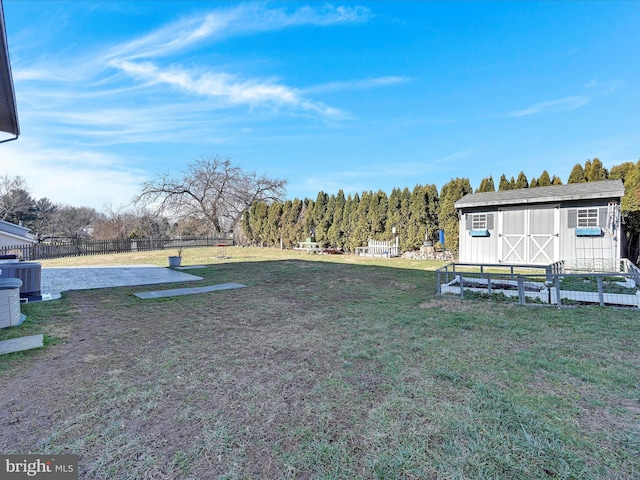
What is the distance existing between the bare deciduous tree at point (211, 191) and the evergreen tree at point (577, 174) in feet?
76.4

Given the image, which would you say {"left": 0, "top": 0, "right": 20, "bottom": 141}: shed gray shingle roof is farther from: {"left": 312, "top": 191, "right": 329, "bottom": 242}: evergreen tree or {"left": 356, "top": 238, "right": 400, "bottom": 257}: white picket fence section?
{"left": 312, "top": 191, "right": 329, "bottom": 242}: evergreen tree

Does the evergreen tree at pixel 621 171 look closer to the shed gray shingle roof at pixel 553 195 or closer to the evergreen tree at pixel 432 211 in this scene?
the shed gray shingle roof at pixel 553 195

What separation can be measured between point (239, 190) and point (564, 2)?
26192 mm

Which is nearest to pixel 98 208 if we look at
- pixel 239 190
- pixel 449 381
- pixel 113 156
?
pixel 113 156

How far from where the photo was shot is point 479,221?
41.4ft

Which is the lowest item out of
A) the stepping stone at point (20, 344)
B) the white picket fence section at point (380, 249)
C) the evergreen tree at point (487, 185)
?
the stepping stone at point (20, 344)

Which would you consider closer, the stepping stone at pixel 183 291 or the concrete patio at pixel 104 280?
the stepping stone at pixel 183 291

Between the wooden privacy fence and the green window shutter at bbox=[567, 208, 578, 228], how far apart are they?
23711 millimetres

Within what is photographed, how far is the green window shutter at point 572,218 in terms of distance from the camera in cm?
1048

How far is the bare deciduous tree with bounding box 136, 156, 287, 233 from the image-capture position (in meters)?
27.7

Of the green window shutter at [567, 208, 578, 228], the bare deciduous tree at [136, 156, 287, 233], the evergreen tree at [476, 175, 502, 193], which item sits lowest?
the green window shutter at [567, 208, 578, 228]

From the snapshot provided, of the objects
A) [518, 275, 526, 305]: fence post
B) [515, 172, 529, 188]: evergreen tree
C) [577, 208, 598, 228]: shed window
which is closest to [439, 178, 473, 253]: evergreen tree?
[515, 172, 529, 188]: evergreen tree

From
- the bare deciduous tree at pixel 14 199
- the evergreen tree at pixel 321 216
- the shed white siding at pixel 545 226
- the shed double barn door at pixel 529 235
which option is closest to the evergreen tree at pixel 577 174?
the shed white siding at pixel 545 226

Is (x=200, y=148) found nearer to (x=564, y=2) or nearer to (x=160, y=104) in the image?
(x=160, y=104)
